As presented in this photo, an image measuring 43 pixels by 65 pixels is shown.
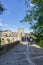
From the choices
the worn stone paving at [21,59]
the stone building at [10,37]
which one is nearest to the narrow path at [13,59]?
the worn stone paving at [21,59]

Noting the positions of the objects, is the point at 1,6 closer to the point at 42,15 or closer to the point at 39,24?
the point at 42,15

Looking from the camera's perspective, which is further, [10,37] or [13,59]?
[10,37]

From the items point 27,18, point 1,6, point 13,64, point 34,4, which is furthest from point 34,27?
point 13,64

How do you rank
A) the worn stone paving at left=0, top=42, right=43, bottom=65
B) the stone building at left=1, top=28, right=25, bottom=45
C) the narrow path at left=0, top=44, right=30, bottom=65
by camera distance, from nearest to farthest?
the narrow path at left=0, top=44, right=30, bottom=65 < the worn stone paving at left=0, top=42, right=43, bottom=65 < the stone building at left=1, top=28, right=25, bottom=45

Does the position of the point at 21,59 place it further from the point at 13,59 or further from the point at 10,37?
the point at 10,37

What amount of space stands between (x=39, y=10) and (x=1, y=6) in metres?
14.0

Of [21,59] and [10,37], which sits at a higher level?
[10,37]

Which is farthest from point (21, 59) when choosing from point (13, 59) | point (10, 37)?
point (10, 37)

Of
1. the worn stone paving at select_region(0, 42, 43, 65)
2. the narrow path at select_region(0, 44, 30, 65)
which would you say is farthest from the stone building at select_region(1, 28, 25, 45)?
the narrow path at select_region(0, 44, 30, 65)

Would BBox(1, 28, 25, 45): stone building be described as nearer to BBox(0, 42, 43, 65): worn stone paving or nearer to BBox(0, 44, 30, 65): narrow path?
BBox(0, 42, 43, 65): worn stone paving

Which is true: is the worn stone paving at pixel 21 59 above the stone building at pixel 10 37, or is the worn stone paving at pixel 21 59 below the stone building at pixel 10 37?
below

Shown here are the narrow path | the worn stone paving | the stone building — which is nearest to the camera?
the narrow path

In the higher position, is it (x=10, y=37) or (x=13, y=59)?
(x=10, y=37)

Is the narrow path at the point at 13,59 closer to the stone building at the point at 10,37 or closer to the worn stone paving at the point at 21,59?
the worn stone paving at the point at 21,59
